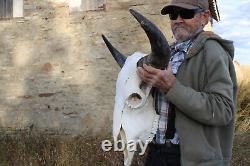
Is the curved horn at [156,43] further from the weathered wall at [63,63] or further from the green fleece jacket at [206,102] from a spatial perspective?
the weathered wall at [63,63]

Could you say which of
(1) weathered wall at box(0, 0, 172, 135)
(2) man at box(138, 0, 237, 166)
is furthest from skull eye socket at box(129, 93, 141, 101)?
(1) weathered wall at box(0, 0, 172, 135)

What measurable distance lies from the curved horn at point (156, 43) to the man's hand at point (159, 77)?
0.13 feet

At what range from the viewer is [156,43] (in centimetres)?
263

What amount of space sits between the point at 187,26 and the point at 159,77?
1.66ft

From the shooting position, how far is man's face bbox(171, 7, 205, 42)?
2932 millimetres

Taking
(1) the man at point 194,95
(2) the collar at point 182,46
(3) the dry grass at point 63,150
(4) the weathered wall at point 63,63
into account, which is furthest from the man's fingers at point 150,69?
(4) the weathered wall at point 63,63

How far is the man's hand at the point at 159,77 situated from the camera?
264 centimetres

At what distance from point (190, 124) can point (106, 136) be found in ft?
23.2

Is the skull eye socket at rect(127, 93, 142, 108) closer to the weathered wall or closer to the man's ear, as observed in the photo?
the man's ear

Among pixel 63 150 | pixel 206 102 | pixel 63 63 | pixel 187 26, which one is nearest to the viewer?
pixel 206 102

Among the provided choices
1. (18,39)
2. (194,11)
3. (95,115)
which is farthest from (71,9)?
(194,11)

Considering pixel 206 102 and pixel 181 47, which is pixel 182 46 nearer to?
pixel 181 47

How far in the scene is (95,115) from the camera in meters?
10.1

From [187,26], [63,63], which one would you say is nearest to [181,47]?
[187,26]
